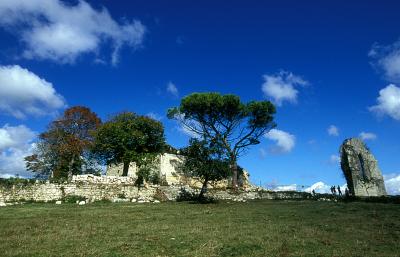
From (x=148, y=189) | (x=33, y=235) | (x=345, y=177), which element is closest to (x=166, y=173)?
(x=148, y=189)

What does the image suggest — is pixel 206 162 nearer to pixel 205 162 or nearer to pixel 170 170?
pixel 205 162

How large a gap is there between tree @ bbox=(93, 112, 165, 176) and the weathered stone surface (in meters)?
24.6

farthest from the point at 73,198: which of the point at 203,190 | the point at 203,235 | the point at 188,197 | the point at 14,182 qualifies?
the point at 203,235

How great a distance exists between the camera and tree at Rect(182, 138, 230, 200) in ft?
144

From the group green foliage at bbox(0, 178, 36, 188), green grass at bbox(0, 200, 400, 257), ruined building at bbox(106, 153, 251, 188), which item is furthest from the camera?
ruined building at bbox(106, 153, 251, 188)

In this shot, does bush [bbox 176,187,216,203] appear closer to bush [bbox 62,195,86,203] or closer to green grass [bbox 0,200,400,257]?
bush [bbox 62,195,86,203]

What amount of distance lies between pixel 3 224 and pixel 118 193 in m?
21.5

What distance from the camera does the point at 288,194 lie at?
54.2 m

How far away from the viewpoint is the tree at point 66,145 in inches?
2440

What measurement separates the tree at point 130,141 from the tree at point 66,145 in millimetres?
5290

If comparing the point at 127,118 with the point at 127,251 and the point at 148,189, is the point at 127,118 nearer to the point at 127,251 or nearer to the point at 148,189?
the point at 148,189

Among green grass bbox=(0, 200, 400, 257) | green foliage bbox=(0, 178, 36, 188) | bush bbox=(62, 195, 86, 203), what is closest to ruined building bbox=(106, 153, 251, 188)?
bush bbox=(62, 195, 86, 203)

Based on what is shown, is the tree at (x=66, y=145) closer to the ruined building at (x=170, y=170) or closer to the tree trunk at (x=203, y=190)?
the ruined building at (x=170, y=170)

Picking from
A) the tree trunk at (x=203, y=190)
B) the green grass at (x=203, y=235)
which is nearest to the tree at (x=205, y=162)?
the tree trunk at (x=203, y=190)
